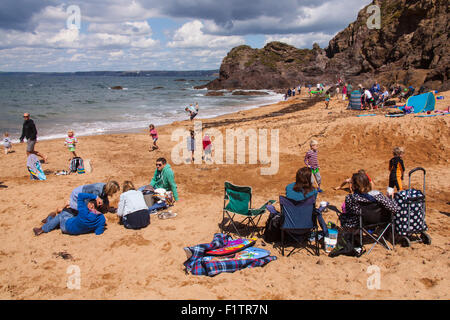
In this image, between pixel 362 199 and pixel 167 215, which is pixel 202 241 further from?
pixel 362 199

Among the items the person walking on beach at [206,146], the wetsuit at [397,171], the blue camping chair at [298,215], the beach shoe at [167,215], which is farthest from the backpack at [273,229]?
the person walking on beach at [206,146]

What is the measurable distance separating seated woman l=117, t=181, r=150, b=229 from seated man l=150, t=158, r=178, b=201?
105 centimetres

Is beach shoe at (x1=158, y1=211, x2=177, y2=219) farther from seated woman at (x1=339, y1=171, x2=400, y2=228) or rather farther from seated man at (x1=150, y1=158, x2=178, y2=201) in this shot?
seated woman at (x1=339, y1=171, x2=400, y2=228)

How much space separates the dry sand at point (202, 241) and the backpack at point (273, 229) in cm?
17

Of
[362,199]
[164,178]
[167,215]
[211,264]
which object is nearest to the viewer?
[211,264]

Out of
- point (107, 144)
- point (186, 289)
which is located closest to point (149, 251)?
point (186, 289)

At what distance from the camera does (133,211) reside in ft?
19.2

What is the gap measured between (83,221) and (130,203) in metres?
0.86

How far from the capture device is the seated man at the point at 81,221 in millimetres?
5566

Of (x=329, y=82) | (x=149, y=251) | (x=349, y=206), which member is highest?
(x=329, y=82)

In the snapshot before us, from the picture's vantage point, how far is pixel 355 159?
1056 cm

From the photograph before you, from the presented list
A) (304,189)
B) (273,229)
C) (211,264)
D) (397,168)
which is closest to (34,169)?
(211,264)

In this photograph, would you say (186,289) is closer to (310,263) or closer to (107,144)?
(310,263)
